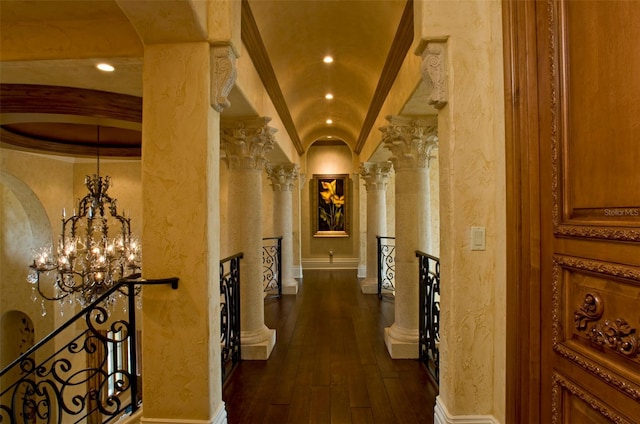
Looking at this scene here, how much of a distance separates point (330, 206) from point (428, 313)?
21.5 feet

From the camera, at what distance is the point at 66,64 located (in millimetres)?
2484

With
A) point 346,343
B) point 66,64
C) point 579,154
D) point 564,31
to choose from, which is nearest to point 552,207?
point 579,154

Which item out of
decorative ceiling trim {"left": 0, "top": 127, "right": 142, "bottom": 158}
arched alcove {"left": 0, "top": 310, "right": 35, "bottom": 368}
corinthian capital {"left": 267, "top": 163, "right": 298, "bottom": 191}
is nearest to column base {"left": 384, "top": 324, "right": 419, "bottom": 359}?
corinthian capital {"left": 267, "top": 163, "right": 298, "bottom": 191}

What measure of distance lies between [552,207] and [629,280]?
439 mm

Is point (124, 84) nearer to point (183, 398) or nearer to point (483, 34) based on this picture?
point (183, 398)

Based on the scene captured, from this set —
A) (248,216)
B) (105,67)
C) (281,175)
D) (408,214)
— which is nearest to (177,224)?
(105,67)

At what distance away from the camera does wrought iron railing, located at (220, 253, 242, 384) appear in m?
3.18

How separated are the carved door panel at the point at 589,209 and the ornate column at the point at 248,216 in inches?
104

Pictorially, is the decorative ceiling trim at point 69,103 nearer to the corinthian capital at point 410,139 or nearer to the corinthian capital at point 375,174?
the corinthian capital at point 410,139

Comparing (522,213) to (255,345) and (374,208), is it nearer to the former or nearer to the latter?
(255,345)

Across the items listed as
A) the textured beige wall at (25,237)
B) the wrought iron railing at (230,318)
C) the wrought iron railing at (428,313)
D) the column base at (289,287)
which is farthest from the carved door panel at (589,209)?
the textured beige wall at (25,237)

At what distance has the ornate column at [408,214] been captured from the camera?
3.55 metres

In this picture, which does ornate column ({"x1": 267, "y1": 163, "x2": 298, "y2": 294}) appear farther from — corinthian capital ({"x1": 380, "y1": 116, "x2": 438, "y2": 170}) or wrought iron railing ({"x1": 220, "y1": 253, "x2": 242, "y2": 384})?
corinthian capital ({"x1": 380, "y1": 116, "x2": 438, "y2": 170})

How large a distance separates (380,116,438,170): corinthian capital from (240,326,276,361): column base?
2.42m
